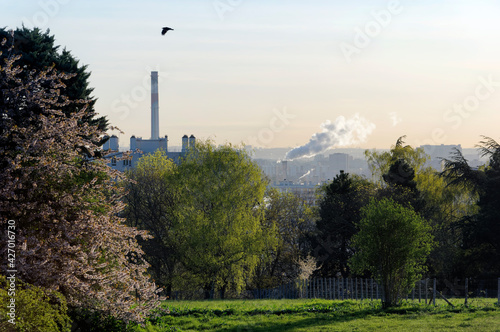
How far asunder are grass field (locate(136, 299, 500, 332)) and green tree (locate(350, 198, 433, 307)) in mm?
924

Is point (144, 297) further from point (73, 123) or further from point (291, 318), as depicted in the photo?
point (291, 318)

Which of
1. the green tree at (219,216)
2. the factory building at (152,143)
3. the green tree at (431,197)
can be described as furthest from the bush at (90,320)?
the factory building at (152,143)

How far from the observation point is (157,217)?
130ft

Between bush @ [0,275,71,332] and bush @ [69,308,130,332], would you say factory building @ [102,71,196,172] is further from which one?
bush @ [0,275,71,332]

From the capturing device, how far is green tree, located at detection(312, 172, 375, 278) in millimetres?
39406

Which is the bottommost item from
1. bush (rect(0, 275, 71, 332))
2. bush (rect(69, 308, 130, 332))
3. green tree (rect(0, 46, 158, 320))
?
bush (rect(69, 308, 130, 332))

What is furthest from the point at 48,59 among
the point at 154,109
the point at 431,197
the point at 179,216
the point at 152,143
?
the point at 154,109

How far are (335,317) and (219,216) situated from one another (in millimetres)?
15591

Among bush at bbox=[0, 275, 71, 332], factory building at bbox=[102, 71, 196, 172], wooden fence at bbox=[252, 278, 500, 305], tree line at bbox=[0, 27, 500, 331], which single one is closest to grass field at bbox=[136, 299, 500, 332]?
tree line at bbox=[0, 27, 500, 331]

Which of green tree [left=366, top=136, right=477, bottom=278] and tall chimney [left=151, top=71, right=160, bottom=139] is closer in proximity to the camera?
green tree [left=366, top=136, right=477, bottom=278]

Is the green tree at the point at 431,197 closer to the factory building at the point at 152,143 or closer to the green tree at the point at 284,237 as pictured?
the green tree at the point at 284,237

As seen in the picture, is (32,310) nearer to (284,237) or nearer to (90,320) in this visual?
(90,320)

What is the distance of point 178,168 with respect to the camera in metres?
37.0

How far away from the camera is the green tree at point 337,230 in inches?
1551
